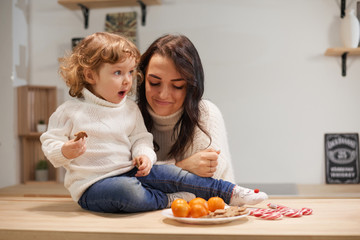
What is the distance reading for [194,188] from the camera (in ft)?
4.72

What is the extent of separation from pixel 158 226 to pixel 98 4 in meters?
2.34

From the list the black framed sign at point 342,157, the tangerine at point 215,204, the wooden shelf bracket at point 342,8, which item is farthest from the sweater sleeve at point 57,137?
the wooden shelf bracket at point 342,8

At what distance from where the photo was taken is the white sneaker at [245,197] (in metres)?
1.41

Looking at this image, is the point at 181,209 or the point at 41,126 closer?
the point at 181,209

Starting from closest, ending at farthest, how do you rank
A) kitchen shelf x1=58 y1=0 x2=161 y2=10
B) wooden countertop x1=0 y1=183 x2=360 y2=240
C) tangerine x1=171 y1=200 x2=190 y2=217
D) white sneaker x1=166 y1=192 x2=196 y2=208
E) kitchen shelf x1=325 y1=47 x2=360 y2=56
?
wooden countertop x1=0 y1=183 x2=360 y2=240, tangerine x1=171 y1=200 x2=190 y2=217, white sneaker x1=166 y1=192 x2=196 y2=208, kitchen shelf x1=325 y1=47 x2=360 y2=56, kitchen shelf x1=58 y1=0 x2=161 y2=10

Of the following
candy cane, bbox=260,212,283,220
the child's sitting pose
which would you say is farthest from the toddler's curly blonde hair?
candy cane, bbox=260,212,283,220

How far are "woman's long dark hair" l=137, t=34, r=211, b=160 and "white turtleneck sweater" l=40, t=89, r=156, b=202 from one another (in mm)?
226

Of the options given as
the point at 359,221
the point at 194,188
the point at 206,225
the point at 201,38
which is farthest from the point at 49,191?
the point at 359,221

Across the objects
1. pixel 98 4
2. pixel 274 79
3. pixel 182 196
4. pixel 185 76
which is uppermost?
pixel 98 4

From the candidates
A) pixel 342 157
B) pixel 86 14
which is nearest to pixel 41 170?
pixel 86 14

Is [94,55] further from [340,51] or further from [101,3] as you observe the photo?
[340,51]

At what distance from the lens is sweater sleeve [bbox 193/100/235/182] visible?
1674mm

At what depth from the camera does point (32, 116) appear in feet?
10.6

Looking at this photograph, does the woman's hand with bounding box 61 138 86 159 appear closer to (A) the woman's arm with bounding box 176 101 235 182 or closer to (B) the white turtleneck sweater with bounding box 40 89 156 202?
(B) the white turtleneck sweater with bounding box 40 89 156 202
